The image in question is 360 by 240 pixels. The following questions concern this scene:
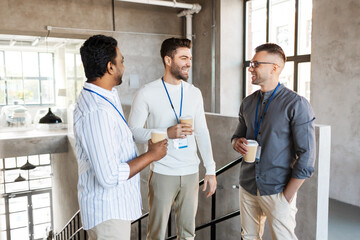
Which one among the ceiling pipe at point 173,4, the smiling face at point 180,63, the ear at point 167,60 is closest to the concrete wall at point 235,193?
the smiling face at point 180,63

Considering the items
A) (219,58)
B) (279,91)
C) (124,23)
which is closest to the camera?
(279,91)

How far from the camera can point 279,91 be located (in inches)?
76.4

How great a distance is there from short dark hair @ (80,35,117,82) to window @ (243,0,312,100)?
4559 mm

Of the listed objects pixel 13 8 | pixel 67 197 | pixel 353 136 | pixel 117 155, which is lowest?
pixel 67 197

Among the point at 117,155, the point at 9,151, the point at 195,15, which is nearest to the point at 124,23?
the point at 195,15

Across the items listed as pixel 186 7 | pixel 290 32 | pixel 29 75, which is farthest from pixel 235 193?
pixel 29 75

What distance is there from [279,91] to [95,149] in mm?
1170

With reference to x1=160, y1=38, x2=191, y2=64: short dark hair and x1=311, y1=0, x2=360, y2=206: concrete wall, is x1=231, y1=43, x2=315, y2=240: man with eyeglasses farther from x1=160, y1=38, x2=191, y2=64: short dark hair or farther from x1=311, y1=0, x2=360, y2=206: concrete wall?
x1=311, y1=0, x2=360, y2=206: concrete wall

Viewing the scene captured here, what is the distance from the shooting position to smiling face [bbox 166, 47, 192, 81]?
2135 millimetres

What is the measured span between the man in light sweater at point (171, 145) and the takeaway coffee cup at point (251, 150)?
1.25ft

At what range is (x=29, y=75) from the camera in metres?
13.3

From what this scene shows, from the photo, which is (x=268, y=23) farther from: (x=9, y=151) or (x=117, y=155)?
(x=9, y=151)

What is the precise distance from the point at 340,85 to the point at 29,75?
12467 mm

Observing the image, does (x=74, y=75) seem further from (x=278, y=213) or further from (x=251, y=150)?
(x=278, y=213)
